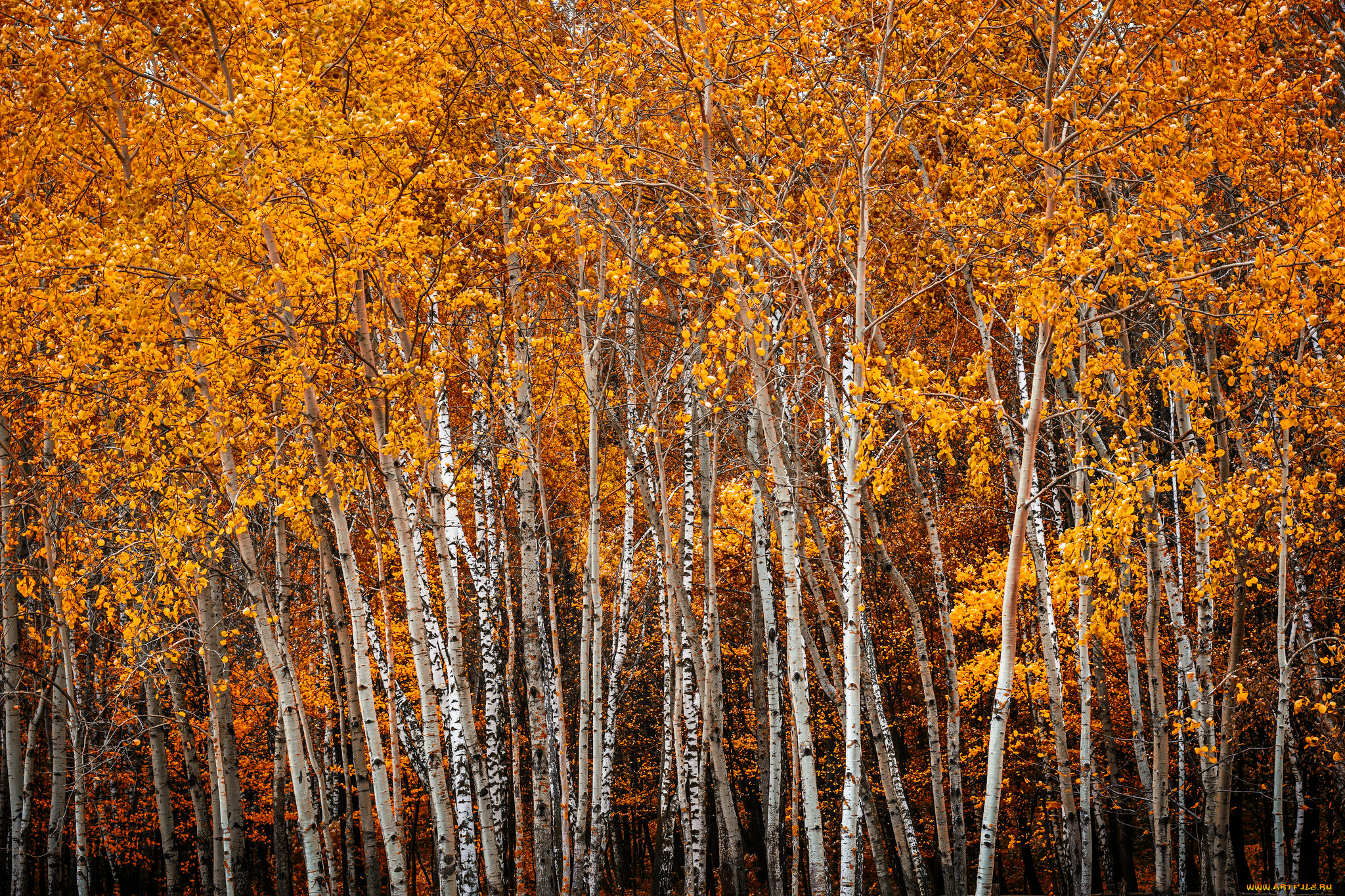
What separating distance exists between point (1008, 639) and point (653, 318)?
445 centimetres

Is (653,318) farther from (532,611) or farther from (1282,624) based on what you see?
(1282,624)

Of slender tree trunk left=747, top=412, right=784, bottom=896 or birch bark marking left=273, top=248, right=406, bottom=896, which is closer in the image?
birch bark marking left=273, top=248, right=406, bottom=896

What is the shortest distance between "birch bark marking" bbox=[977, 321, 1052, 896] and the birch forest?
3 cm

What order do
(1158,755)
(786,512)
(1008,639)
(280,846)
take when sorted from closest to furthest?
(1008,639) < (786,512) < (1158,755) < (280,846)

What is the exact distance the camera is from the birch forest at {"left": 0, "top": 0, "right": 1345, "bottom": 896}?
634cm

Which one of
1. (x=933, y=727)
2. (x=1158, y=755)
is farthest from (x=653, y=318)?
(x=1158, y=755)

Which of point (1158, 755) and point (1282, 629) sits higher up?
point (1282, 629)

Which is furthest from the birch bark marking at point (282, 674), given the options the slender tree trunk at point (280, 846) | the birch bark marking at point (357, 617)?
the slender tree trunk at point (280, 846)

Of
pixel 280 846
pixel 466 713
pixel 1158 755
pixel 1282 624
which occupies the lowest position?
pixel 280 846

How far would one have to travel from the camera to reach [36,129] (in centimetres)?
727

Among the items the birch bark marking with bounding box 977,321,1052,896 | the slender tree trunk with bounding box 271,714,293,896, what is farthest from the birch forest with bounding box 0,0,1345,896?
the slender tree trunk with bounding box 271,714,293,896

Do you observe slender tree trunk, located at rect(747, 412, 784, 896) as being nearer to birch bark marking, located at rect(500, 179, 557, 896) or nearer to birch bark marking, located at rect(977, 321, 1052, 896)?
birch bark marking, located at rect(500, 179, 557, 896)

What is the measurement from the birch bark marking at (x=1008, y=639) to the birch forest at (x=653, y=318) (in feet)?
0.10

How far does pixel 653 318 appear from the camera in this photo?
29.6ft
